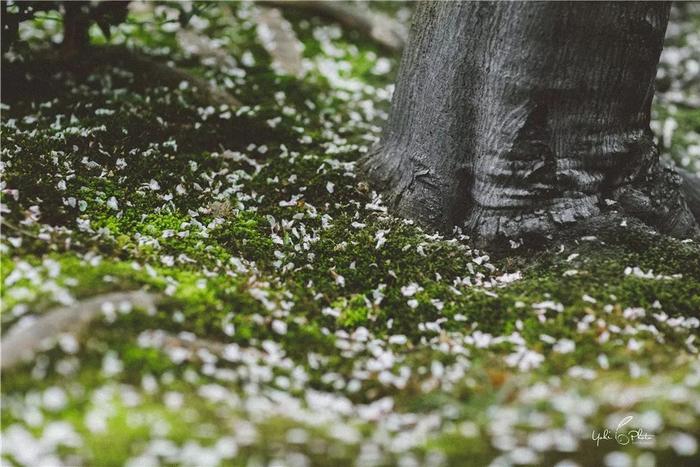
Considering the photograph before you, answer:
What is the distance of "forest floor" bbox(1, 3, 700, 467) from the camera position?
8.87 feet

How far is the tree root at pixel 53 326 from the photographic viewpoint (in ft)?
9.46

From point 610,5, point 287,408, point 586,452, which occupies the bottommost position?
point 287,408

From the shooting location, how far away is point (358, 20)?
8633 mm

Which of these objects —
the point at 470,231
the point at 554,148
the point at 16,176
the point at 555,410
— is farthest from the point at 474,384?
the point at 16,176

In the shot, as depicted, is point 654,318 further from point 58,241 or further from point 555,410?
point 58,241

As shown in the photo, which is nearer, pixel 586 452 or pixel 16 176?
pixel 586 452

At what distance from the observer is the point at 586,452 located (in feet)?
8.86

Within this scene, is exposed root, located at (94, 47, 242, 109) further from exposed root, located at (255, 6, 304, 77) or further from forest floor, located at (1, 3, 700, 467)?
exposed root, located at (255, 6, 304, 77)

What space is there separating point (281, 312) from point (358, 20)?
19.8 ft

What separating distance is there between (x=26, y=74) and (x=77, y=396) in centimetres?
427

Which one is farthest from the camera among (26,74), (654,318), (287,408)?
(26,74)
